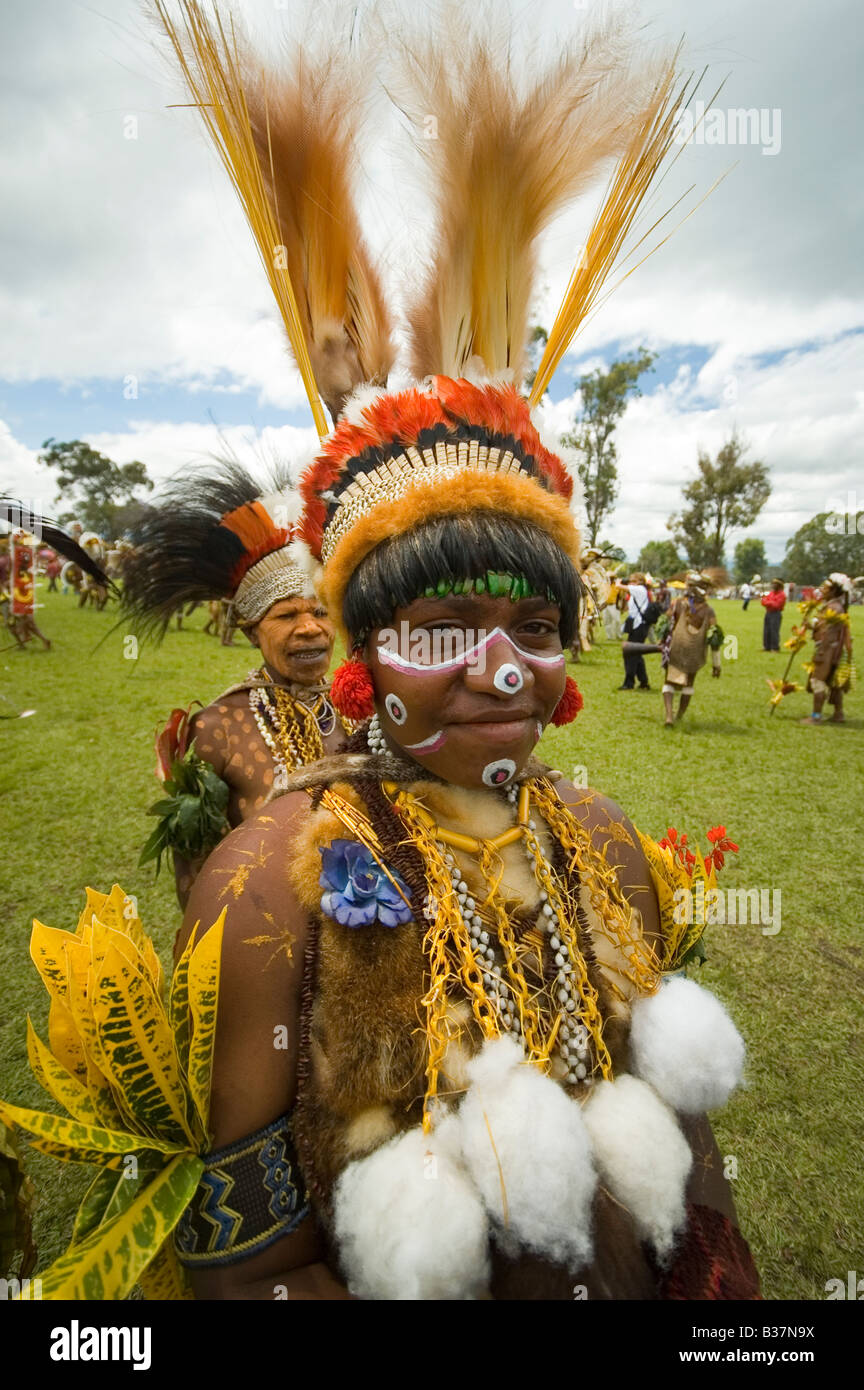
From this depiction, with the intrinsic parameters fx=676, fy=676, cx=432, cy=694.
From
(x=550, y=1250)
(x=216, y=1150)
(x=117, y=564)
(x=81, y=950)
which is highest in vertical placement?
(x=117, y=564)

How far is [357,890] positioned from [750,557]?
4380 inches

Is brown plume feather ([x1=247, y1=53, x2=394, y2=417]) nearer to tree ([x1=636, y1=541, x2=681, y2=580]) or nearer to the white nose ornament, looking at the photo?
the white nose ornament

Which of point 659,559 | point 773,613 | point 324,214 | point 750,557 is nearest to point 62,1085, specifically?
point 324,214

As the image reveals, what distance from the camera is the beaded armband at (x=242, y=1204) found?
121 cm

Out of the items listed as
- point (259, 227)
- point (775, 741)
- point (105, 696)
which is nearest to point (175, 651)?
point (105, 696)

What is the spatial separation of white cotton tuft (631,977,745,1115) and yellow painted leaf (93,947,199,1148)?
93 centimetres

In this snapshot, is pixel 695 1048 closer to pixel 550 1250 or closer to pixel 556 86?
pixel 550 1250

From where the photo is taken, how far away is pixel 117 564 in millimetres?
3660

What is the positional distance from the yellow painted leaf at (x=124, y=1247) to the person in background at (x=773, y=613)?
20.9 metres

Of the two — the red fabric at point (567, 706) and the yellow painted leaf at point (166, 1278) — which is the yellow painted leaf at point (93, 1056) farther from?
the red fabric at point (567, 706)

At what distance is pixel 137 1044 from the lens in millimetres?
1188

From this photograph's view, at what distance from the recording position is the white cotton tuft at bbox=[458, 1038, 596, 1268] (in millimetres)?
1142

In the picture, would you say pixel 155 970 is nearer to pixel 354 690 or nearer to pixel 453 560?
pixel 354 690
